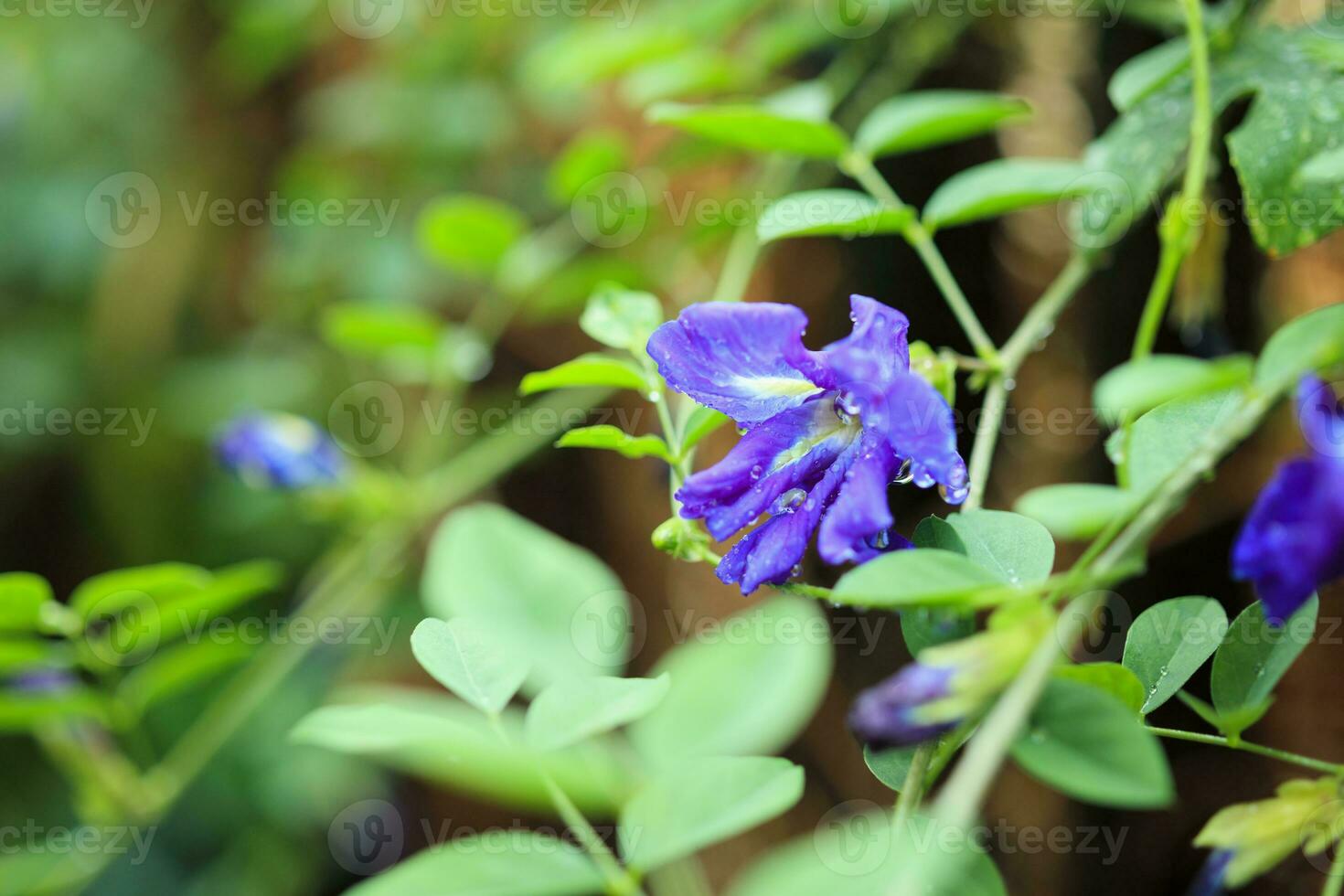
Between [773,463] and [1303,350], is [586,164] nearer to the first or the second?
[773,463]

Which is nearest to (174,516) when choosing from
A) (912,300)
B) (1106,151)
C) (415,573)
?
(415,573)

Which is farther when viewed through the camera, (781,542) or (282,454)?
(282,454)

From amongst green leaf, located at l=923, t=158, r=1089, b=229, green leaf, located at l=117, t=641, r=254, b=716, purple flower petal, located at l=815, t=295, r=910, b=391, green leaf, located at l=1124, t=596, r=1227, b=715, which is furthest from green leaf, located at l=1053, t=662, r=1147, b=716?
green leaf, located at l=117, t=641, r=254, b=716

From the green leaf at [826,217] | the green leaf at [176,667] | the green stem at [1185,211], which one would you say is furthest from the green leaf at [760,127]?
the green leaf at [176,667]

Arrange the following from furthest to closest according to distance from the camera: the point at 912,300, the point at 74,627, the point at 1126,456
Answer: the point at 912,300 → the point at 74,627 → the point at 1126,456

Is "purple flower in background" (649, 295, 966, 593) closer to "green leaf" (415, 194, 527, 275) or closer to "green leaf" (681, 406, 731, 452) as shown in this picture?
"green leaf" (681, 406, 731, 452)

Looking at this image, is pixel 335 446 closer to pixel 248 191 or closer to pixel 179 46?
pixel 248 191

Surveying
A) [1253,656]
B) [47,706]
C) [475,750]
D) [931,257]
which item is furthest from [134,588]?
[1253,656]
